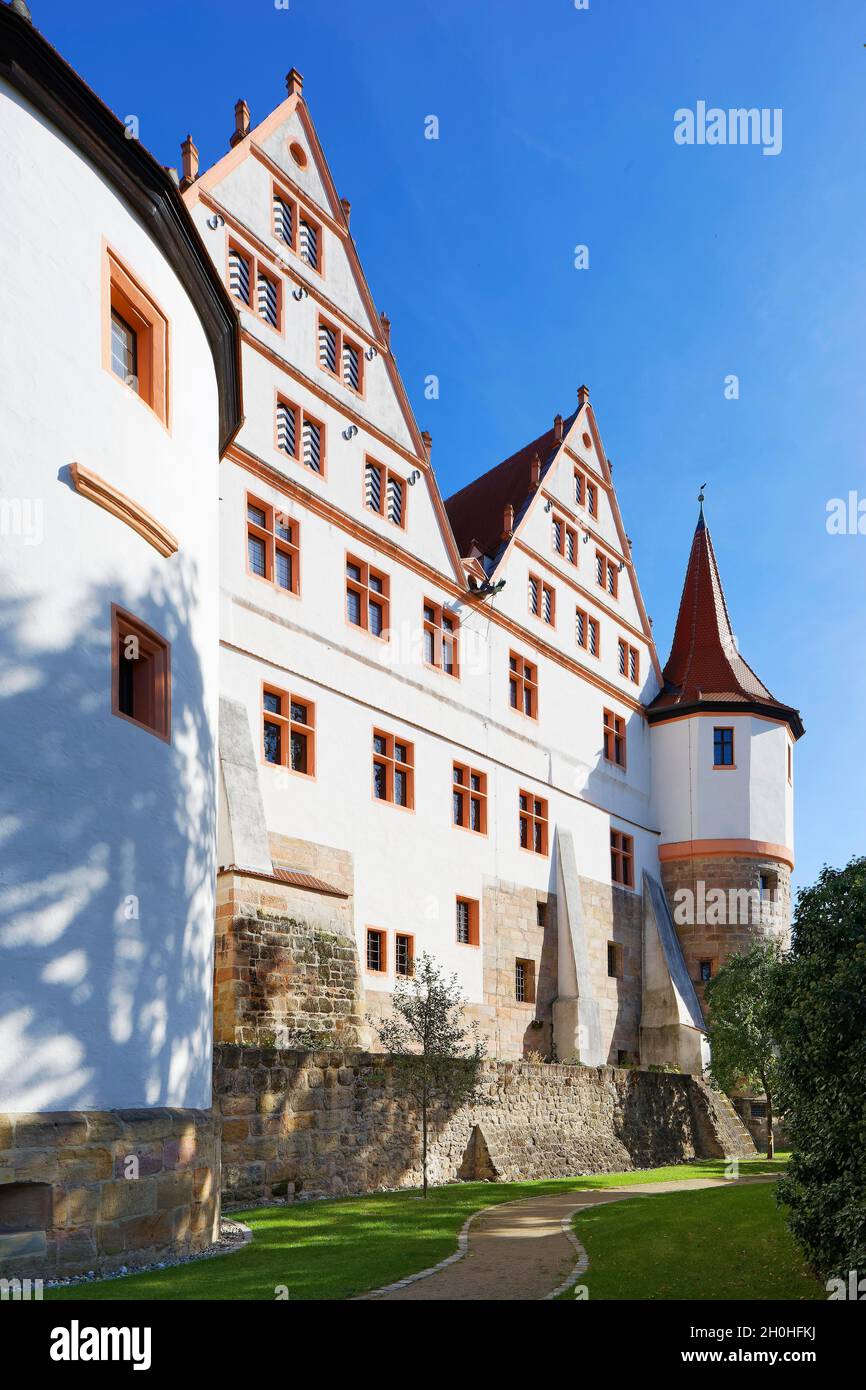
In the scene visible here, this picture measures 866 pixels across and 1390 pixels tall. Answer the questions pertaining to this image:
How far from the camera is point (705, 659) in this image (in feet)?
142

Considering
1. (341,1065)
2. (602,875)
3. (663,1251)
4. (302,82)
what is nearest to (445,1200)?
(341,1065)

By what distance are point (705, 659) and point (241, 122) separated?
23657 millimetres

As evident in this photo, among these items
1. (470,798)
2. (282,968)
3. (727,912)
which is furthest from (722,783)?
(282,968)

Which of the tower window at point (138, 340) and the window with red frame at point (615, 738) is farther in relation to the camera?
the window with red frame at point (615, 738)

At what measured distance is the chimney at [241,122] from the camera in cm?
2681

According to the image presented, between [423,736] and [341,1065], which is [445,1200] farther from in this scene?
[423,736]

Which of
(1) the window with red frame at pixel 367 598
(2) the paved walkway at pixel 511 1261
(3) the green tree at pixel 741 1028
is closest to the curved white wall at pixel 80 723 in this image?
(2) the paved walkway at pixel 511 1261

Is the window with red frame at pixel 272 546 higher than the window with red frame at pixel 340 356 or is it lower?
lower

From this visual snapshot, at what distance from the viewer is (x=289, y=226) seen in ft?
91.1

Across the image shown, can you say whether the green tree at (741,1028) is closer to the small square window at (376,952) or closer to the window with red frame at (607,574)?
the small square window at (376,952)

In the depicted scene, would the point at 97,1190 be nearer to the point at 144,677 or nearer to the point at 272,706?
the point at 144,677

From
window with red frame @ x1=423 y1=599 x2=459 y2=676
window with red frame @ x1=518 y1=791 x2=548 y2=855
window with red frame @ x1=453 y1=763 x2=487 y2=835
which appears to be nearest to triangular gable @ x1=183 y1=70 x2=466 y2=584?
window with red frame @ x1=423 y1=599 x2=459 y2=676

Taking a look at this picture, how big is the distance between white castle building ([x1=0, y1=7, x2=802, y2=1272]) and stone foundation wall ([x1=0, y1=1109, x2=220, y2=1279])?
36 mm

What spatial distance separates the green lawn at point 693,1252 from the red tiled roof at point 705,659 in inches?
967
